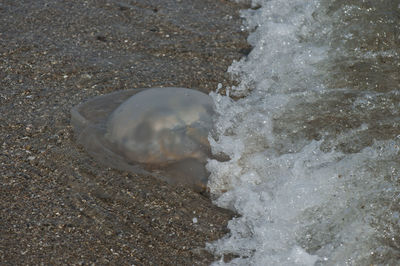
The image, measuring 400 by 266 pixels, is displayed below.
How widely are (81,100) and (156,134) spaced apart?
2.52ft

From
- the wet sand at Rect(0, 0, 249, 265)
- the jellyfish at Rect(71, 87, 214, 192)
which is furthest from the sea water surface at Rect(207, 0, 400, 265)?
the wet sand at Rect(0, 0, 249, 265)

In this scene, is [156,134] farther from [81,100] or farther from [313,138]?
[313,138]

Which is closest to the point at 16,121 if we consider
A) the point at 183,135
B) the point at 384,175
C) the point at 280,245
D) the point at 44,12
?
the point at 183,135

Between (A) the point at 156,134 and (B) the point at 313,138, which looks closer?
(A) the point at 156,134

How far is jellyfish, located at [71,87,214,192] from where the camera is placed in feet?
11.0

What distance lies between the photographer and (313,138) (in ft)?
11.7

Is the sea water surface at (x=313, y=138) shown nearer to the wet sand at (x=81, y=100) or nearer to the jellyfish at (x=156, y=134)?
the jellyfish at (x=156, y=134)

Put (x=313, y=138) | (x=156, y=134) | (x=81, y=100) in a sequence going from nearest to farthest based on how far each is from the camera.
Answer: (x=156, y=134) → (x=313, y=138) → (x=81, y=100)

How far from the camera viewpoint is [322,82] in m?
4.14

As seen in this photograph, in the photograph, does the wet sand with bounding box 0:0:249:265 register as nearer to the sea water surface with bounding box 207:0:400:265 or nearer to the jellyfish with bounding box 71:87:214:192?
the jellyfish with bounding box 71:87:214:192

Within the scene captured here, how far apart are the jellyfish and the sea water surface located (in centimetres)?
10

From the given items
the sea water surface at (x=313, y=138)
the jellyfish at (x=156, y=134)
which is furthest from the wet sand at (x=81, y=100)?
the sea water surface at (x=313, y=138)

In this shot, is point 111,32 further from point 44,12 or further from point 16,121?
point 16,121

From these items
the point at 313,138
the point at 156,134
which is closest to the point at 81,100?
the point at 156,134
